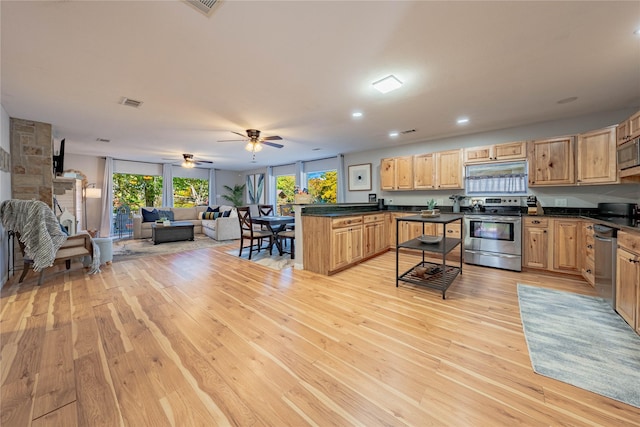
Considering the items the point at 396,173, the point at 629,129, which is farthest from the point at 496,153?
the point at 396,173

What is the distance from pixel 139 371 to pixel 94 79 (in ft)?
9.75

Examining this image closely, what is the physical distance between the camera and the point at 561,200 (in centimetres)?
396

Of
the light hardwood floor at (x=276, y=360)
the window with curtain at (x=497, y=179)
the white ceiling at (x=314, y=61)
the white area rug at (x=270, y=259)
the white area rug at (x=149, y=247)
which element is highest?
the white ceiling at (x=314, y=61)

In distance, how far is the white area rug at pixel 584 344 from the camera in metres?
1.53

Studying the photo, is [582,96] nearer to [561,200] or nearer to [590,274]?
[561,200]

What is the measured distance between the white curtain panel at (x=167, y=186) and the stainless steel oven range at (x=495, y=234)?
9121 millimetres

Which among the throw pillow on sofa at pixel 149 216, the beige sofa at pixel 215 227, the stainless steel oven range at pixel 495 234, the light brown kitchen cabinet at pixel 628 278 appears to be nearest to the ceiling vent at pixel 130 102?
the beige sofa at pixel 215 227

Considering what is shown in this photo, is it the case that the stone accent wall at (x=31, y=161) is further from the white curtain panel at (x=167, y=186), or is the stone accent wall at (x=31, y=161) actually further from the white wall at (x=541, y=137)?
the white wall at (x=541, y=137)

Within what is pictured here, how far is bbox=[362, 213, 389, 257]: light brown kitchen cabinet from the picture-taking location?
4.52m

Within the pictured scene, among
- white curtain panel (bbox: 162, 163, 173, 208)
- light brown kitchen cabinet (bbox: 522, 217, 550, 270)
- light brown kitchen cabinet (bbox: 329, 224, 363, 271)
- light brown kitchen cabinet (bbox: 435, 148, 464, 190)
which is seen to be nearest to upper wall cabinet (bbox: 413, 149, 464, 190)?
light brown kitchen cabinet (bbox: 435, 148, 464, 190)

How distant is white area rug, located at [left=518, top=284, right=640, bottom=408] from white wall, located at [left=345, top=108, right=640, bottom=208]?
74.9 inches

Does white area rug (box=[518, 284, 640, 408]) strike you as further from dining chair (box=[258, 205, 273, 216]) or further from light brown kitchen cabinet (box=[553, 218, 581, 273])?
dining chair (box=[258, 205, 273, 216])

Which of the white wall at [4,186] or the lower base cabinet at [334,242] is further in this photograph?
the lower base cabinet at [334,242]

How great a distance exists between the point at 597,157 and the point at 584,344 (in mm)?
2879
